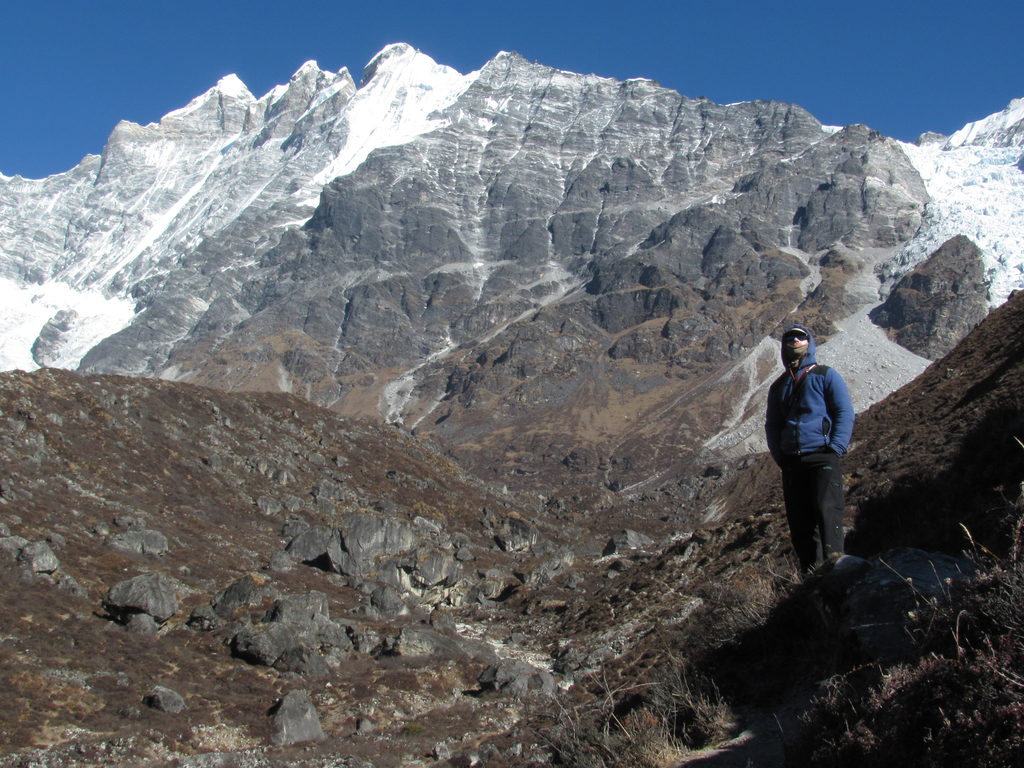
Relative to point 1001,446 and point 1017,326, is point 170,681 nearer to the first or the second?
point 1001,446

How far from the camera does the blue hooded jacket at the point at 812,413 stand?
9484 millimetres

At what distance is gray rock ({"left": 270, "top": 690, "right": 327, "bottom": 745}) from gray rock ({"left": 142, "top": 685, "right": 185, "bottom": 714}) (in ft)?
9.49

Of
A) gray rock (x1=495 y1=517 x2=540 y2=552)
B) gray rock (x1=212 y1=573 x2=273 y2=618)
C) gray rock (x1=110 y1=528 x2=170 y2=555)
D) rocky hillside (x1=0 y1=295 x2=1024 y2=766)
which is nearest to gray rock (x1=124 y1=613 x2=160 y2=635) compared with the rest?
rocky hillside (x1=0 y1=295 x2=1024 y2=766)

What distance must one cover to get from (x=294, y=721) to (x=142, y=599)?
386 inches

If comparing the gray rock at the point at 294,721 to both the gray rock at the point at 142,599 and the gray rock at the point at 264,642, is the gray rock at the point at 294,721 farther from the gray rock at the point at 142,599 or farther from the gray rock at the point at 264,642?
Answer: the gray rock at the point at 142,599

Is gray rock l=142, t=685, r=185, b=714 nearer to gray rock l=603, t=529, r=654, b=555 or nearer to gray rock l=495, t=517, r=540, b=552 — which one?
gray rock l=495, t=517, r=540, b=552

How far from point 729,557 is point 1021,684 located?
92.5 ft

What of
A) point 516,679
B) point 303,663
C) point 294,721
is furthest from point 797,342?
point 303,663

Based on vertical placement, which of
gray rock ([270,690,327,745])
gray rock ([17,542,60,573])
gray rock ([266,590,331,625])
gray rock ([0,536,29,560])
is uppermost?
gray rock ([0,536,29,560])

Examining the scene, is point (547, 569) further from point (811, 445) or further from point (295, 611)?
point (811, 445)

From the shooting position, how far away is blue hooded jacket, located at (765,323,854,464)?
31.1ft

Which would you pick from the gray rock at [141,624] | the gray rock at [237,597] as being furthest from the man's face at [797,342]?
the gray rock at [237,597]

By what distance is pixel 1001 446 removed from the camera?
1235cm

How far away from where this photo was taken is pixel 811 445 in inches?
375
